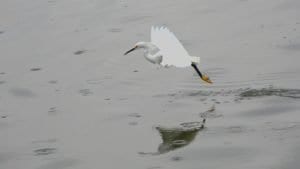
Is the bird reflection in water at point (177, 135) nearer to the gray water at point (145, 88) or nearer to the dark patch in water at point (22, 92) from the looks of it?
the gray water at point (145, 88)

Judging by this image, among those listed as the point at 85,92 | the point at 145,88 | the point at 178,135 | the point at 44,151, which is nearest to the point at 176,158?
the point at 178,135

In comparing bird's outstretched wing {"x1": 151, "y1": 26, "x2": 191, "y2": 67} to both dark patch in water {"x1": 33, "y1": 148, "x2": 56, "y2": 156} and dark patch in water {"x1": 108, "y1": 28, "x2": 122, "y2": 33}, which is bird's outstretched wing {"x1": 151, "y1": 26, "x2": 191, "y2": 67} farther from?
dark patch in water {"x1": 108, "y1": 28, "x2": 122, "y2": 33}

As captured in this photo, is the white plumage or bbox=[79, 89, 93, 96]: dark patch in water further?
bbox=[79, 89, 93, 96]: dark patch in water

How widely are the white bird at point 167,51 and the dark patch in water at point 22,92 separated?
1562 millimetres

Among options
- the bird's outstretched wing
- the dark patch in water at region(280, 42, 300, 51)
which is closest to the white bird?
the bird's outstretched wing

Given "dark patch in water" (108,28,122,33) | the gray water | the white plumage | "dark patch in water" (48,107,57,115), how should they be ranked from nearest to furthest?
the gray water
the white plumage
"dark patch in water" (48,107,57,115)
"dark patch in water" (108,28,122,33)

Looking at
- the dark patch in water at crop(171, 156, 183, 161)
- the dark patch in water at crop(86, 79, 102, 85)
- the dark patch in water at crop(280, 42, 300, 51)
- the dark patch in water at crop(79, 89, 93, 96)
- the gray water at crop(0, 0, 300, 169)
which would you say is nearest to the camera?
the dark patch in water at crop(171, 156, 183, 161)

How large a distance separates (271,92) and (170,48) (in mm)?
1174

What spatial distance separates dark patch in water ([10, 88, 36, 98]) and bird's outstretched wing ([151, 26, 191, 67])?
5.74 ft

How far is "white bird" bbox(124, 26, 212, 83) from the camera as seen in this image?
6863 millimetres

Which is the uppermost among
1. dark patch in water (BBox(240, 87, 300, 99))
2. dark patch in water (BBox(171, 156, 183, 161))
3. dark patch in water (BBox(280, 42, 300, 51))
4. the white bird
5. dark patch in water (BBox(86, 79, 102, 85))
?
the white bird

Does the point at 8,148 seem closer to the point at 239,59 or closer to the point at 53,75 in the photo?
the point at 53,75

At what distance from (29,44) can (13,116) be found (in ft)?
8.64

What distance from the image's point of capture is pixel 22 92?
8.09 metres
